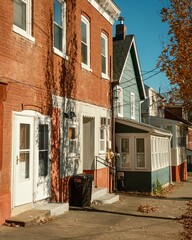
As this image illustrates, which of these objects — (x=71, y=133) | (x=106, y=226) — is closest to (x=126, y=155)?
(x=71, y=133)

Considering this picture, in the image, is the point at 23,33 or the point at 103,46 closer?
the point at 23,33

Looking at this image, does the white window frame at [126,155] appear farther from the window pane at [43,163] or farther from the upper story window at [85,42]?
the window pane at [43,163]

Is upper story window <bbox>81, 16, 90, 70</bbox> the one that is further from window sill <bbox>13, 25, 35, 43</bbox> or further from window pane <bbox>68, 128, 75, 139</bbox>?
window sill <bbox>13, 25, 35, 43</bbox>

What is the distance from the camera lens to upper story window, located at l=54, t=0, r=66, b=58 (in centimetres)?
1227

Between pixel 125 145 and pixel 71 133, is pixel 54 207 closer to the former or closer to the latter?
pixel 71 133

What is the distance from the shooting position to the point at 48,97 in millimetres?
11359

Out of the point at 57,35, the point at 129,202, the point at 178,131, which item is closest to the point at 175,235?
the point at 129,202

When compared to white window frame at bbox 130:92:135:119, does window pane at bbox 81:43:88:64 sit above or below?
above

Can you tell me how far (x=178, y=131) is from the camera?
31625 mm

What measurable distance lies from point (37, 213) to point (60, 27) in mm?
6508

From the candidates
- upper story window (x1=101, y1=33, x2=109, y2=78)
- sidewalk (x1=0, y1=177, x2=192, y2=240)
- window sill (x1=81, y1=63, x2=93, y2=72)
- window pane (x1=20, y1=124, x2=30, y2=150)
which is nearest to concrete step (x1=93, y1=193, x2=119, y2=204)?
sidewalk (x1=0, y1=177, x2=192, y2=240)

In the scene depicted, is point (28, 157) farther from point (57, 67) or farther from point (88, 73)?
point (88, 73)

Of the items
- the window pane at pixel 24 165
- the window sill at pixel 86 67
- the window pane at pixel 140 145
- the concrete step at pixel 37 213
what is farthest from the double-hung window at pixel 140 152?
the window pane at pixel 24 165

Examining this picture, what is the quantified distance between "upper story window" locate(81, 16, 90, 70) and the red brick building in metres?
0.04
